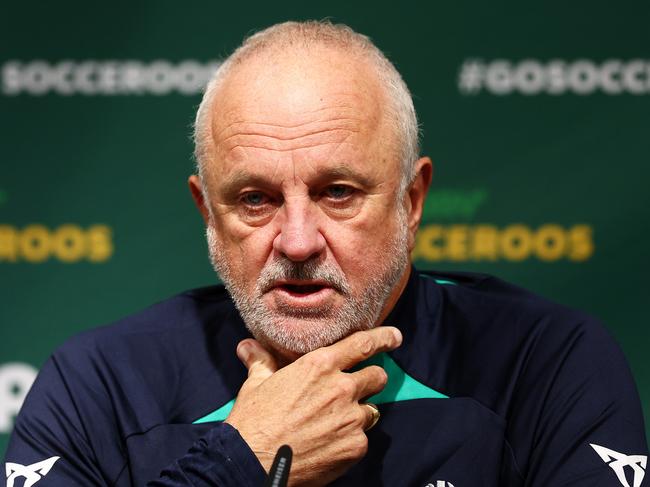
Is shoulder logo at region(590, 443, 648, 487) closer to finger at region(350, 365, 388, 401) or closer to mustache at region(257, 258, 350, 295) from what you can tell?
finger at region(350, 365, 388, 401)

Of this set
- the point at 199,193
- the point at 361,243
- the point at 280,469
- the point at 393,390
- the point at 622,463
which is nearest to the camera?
the point at 280,469

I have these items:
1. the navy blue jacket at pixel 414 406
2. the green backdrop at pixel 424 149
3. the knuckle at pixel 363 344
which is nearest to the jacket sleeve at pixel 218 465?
the navy blue jacket at pixel 414 406

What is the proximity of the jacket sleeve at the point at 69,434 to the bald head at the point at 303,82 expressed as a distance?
1.56ft

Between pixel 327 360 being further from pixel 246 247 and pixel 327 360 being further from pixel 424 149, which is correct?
pixel 424 149

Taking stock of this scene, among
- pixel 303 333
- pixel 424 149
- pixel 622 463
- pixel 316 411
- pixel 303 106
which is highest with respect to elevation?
pixel 303 106

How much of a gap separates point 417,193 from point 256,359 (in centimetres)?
46

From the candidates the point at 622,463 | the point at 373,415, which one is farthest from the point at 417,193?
the point at 622,463

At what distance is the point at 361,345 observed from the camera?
5.60 feet

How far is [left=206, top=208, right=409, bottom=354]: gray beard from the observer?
5.47ft

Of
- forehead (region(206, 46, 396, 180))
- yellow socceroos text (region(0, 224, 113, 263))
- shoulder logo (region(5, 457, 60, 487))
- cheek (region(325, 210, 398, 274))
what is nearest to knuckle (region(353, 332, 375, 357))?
cheek (region(325, 210, 398, 274))

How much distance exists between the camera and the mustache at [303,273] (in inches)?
65.0

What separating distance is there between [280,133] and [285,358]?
0.43 metres

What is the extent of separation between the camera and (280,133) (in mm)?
1702

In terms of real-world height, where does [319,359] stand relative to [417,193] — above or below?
below
